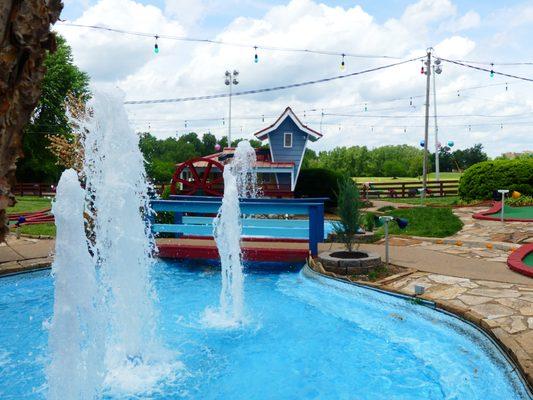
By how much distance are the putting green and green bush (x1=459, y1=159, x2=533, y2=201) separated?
10.7ft

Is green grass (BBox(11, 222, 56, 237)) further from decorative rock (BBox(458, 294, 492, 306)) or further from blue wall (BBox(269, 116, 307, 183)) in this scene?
blue wall (BBox(269, 116, 307, 183))

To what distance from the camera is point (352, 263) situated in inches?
306

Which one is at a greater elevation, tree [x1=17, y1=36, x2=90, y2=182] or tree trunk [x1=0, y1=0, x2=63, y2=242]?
tree [x1=17, y1=36, x2=90, y2=182]

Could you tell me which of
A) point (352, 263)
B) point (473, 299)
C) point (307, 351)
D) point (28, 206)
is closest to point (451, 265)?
point (352, 263)

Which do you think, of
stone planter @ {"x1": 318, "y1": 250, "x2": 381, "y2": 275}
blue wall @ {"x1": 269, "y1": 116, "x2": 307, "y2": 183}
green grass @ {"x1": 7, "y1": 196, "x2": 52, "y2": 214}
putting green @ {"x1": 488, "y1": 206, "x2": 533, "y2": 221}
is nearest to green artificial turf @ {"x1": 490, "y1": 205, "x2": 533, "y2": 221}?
putting green @ {"x1": 488, "y1": 206, "x2": 533, "y2": 221}

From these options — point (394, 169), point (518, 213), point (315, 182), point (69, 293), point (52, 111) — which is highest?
point (52, 111)

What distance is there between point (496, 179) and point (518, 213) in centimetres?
526

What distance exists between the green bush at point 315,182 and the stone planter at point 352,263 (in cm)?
1182

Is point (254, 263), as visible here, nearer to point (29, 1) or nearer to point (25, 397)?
point (25, 397)

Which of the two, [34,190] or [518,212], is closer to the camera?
[518,212]

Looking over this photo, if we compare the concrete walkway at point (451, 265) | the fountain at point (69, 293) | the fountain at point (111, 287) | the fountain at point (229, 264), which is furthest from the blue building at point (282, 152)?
the fountain at point (69, 293)

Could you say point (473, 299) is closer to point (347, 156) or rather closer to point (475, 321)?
point (475, 321)

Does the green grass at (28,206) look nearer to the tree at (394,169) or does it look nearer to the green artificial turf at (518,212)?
the green artificial turf at (518,212)

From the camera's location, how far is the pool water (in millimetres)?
4297
